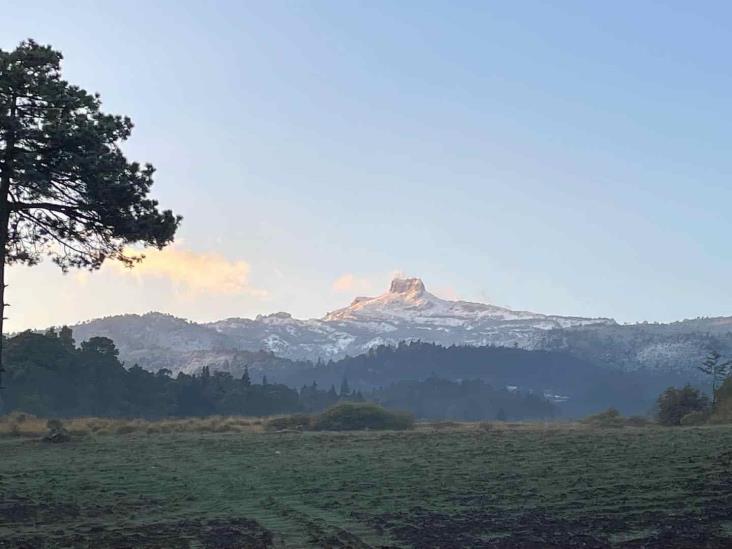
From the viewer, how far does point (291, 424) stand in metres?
44.8

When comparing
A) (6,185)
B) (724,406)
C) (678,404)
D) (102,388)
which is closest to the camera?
(6,185)

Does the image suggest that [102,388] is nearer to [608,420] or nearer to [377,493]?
[608,420]

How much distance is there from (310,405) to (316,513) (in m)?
98.0

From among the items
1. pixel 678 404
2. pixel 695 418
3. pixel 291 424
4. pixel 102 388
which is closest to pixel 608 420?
pixel 678 404

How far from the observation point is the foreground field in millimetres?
15672

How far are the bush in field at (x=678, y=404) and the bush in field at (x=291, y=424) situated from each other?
1780cm

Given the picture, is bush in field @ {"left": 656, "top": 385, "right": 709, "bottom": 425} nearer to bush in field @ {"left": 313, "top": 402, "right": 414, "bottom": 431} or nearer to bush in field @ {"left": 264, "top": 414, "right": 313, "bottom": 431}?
bush in field @ {"left": 313, "top": 402, "right": 414, "bottom": 431}

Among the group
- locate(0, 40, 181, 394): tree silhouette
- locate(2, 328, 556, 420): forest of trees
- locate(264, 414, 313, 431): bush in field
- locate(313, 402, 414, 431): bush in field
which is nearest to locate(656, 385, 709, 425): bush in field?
locate(313, 402, 414, 431): bush in field

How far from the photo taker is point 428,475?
2369 centimetres

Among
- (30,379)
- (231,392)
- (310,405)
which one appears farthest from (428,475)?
(310,405)

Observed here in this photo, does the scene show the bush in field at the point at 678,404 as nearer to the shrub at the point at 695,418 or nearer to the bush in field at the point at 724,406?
the bush in field at the point at 724,406

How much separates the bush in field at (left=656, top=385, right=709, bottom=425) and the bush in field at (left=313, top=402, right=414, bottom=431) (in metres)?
13.1

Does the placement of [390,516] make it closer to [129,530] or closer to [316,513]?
[316,513]

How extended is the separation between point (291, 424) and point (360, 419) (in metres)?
4.12
